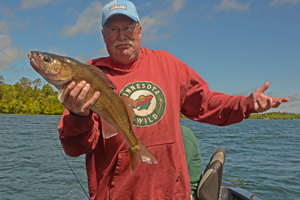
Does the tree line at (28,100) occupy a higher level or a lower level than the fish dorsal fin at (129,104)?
higher

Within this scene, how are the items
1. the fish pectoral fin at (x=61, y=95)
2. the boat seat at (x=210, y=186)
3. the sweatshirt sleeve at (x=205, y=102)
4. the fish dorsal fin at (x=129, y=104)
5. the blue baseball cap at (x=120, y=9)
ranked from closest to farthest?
the fish pectoral fin at (x=61, y=95), the fish dorsal fin at (x=129, y=104), the blue baseball cap at (x=120, y=9), the sweatshirt sleeve at (x=205, y=102), the boat seat at (x=210, y=186)

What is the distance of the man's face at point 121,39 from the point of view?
91.2 inches

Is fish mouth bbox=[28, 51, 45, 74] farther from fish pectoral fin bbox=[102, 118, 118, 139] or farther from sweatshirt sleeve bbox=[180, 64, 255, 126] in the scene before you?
sweatshirt sleeve bbox=[180, 64, 255, 126]

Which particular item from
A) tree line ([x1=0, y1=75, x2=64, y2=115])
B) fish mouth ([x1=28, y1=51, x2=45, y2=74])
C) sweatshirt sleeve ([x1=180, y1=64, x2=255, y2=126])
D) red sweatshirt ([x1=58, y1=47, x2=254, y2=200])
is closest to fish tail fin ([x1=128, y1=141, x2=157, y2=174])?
red sweatshirt ([x1=58, y1=47, x2=254, y2=200])

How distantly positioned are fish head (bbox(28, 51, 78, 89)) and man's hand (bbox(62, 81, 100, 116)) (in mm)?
82

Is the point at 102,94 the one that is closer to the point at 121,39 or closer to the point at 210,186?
the point at 121,39

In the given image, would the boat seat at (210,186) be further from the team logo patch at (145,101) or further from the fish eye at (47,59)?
the fish eye at (47,59)

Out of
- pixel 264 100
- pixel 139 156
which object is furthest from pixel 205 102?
pixel 139 156

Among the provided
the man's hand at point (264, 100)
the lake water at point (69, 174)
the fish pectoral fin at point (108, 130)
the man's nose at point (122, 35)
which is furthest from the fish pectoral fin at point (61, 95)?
the lake water at point (69, 174)

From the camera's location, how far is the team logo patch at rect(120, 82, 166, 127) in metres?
2.19

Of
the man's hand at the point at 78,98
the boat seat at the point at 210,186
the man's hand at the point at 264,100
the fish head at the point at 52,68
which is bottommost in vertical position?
the boat seat at the point at 210,186

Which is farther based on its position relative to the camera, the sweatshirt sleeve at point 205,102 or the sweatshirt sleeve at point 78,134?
the sweatshirt sleeve at point 205,102

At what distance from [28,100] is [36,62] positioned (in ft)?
296

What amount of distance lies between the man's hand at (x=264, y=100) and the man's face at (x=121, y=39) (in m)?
1.26
